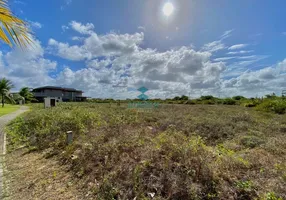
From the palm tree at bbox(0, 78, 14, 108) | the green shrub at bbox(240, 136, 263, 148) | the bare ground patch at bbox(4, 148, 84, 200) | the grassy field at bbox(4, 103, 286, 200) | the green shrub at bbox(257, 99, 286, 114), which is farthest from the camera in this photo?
the palm tree at bbox(0, 78, 14, 108)

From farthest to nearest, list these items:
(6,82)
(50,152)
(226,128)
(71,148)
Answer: (6,82)
(226,128)
(50,152)
(71,148)

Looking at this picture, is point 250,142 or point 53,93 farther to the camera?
point 53,93

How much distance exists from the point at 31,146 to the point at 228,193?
558 centimetres

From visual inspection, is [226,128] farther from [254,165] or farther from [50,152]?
[50,152]

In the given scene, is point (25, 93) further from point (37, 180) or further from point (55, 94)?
point (37, 180)

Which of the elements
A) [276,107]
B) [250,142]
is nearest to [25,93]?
[276,107]

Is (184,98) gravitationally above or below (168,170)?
above

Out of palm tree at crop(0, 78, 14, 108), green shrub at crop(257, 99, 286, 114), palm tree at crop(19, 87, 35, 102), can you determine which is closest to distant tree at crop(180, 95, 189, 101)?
green shrub at crop(257, 99, 286, 114)

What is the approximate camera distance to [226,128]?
6973 millimetres

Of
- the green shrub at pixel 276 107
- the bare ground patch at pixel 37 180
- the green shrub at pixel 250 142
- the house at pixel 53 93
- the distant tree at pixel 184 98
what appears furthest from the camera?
the house at pixel 53 93

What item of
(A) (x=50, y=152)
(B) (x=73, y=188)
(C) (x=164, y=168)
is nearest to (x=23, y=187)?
(B) (x=73, y=188)

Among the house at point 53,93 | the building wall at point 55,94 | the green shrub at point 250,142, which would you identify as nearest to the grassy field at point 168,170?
the green shrub at point 250,142

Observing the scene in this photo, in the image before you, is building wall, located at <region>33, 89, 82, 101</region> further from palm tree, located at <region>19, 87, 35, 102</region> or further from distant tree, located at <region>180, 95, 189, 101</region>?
distant tree, located at <region>180, 95, 189, 101</region>

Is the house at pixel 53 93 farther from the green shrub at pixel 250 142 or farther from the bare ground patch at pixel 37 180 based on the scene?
the green shrub at pixel 250 142
